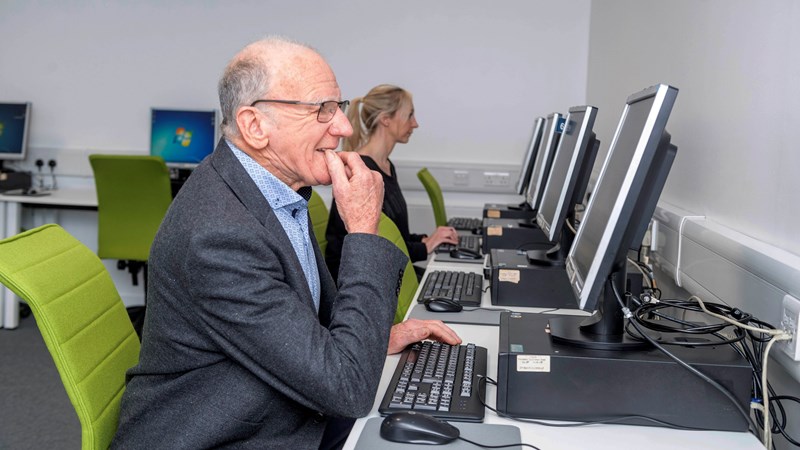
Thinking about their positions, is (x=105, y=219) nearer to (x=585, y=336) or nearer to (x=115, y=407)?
(x=115, y=407)

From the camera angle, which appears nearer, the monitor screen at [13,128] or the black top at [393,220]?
the black top at [393,220]

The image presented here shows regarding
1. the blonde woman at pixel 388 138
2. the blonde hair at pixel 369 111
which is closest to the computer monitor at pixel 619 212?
the blonde woman at pixel 388 138

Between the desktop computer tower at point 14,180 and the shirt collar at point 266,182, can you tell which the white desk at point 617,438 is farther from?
the desktop computer tower at point 14,180

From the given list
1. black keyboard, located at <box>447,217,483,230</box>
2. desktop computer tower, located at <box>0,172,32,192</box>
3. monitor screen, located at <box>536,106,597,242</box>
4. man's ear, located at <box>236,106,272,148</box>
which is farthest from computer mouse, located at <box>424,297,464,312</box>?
desktop computer tower, located at <box>0,172,32,192</box>

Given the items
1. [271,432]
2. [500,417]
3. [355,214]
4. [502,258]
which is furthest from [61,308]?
[502,258]

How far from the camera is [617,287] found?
128cm

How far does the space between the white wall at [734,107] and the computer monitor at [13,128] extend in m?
3.69

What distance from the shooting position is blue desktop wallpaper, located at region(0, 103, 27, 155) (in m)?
4.64

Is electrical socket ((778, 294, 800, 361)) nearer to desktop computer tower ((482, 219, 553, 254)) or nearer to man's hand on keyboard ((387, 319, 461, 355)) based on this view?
man's hand on keyboard ((387, 319, 461, 355))

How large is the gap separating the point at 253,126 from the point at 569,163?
3.26 feet

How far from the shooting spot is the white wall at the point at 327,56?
4.52 m

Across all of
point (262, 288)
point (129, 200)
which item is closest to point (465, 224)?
point (129, 200)

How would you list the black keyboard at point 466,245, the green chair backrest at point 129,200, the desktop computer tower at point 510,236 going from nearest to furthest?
the desktop computer tower at point 510,236 → the black keyboard at point 466,245 → the green chair backrest at point 129,200

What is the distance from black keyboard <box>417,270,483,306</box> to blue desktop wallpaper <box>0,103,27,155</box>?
10.9ft
